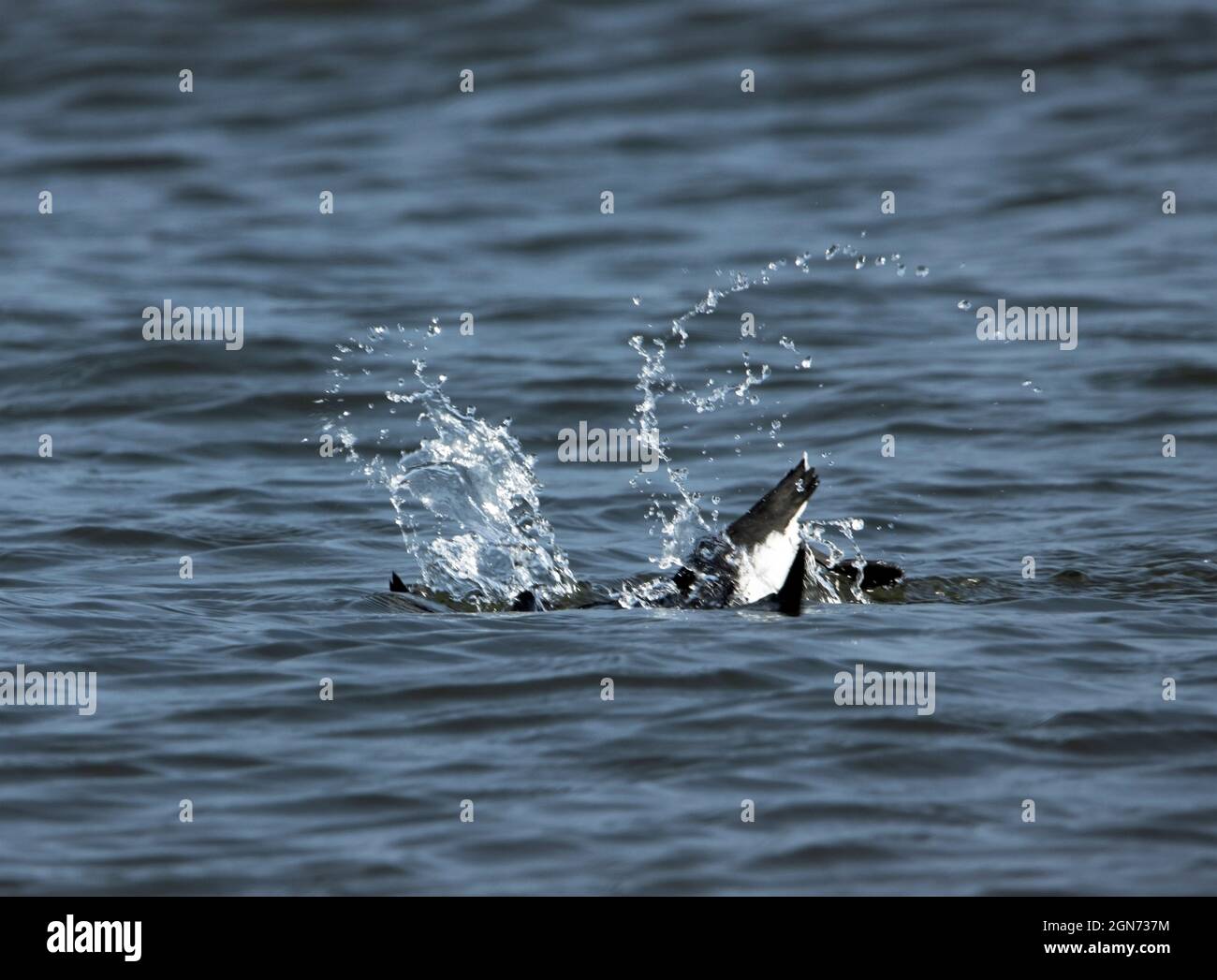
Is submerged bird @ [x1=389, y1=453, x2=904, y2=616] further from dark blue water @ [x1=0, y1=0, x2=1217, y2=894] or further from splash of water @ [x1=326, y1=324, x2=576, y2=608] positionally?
splash of water @ [x1=326, y1=324, x2=576, y2=608]

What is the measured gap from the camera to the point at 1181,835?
516 cm

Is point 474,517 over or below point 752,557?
over

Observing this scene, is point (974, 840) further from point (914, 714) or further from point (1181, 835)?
point (914, 714)

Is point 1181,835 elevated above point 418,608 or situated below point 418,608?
below

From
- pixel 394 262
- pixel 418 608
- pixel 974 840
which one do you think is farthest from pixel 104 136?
pixel 974 840

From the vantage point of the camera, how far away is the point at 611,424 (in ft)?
40.3

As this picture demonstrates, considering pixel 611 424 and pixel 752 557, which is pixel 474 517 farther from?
pixel 611 424

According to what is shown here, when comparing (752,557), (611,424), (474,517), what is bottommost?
(752,557)

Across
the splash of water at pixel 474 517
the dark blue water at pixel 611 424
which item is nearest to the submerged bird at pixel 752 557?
the dark blue water at pixel 611 424

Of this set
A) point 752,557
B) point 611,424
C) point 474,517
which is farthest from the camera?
point 611,424

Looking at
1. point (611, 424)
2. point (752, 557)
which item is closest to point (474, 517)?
point (752, 557)

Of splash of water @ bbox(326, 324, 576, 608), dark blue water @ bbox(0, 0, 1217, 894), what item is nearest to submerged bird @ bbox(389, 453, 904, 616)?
dark blue water @ bbox(0, 0, 1217, 894)

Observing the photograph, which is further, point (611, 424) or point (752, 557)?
point (611, 424)
